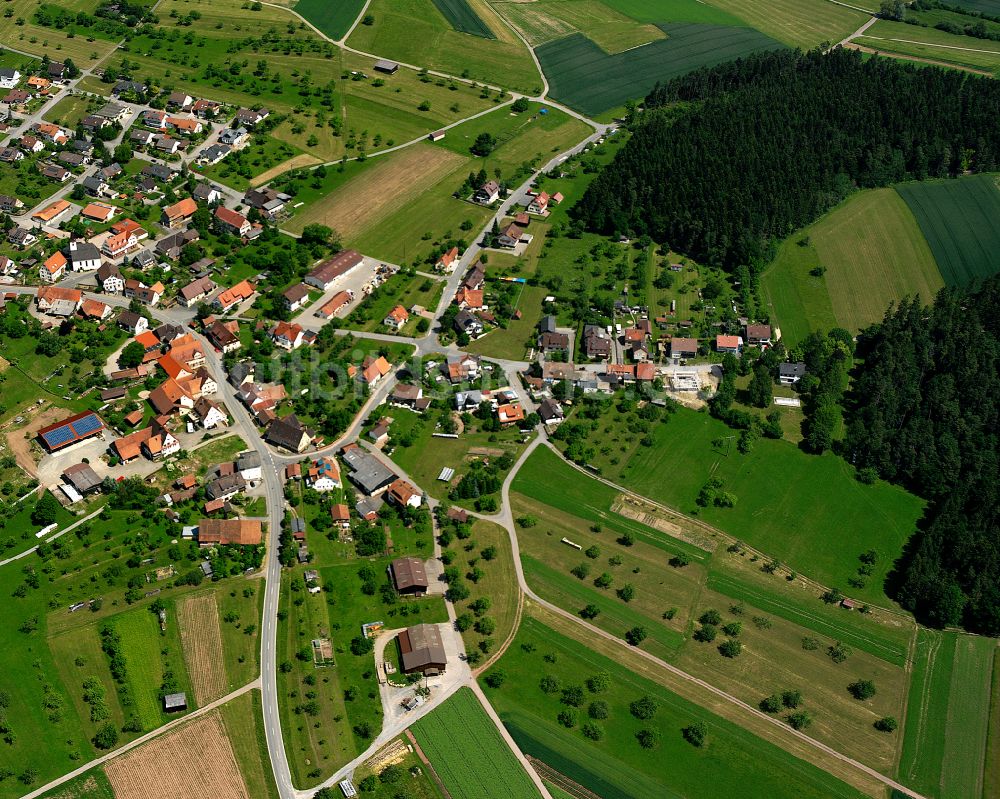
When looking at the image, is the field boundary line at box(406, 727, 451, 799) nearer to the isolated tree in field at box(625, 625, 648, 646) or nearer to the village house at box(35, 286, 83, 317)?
the isolated tree in field at box(625, 625, 648, 646)

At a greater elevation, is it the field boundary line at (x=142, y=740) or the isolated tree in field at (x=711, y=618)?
the isolated tree in field at (x=711, y=618)

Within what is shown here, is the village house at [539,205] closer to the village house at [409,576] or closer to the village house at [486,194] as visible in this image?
the village house at [486,194]

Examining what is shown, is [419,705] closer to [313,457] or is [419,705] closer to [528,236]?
[313,457]

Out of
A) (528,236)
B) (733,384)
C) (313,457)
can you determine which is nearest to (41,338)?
(313,457)

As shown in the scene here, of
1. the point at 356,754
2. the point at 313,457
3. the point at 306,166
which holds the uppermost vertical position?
the point at 306,166

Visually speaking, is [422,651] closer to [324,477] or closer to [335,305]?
[324,477]

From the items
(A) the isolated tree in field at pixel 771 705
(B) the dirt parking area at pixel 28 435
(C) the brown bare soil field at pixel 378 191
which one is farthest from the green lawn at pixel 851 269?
(B) the dirt parking area at pixel 28 435
